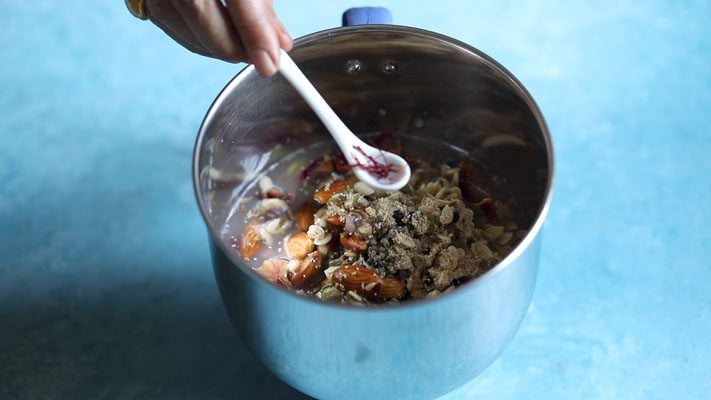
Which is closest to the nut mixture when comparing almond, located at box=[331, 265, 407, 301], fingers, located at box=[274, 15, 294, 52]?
almond, located at box=[331, 265, 407, 301]

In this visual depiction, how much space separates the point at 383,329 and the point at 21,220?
1.09 feet

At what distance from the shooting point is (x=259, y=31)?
1.42 feet

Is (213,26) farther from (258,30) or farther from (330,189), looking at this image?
(330,189)

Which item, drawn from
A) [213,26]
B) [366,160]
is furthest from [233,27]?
[366,160]

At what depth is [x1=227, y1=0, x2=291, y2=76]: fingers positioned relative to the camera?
1.40 ft

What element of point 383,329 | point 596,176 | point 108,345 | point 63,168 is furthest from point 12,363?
point 596,176

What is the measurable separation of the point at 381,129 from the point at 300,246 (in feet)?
0.41

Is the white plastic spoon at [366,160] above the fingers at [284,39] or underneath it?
underneath

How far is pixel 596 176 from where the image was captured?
0.64 m

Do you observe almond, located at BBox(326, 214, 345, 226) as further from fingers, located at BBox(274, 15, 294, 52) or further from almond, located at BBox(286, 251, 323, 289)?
fingers, located at BBox(274, 15, 294, 52)

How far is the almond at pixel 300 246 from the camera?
0.56 m

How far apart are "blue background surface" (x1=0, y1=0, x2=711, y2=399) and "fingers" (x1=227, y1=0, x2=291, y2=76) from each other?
0.20 meters

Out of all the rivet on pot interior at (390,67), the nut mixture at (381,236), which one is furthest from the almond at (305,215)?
the rivet on pot interior at (390,67)

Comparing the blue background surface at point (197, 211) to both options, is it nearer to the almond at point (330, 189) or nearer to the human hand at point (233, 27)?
the almond at point (330, 189)
